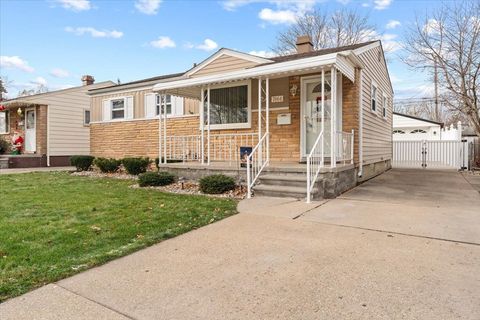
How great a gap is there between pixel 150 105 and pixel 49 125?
7306 mm

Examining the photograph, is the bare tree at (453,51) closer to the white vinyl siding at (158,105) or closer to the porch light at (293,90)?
the porch light at (293,90)

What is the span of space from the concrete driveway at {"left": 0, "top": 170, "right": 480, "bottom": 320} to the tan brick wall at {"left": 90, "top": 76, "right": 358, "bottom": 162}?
13.7 ft

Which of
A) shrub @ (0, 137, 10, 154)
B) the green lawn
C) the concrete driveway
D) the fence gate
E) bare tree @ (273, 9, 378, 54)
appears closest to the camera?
the concrete driveway

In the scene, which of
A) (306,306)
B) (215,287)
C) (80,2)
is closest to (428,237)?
(306,306)

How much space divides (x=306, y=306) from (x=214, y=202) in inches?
164

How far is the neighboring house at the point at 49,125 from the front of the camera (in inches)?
657

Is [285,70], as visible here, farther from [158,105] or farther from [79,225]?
[158,105]

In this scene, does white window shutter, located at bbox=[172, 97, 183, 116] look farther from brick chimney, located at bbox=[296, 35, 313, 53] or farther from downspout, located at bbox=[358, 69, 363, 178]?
downspout, located at bbox=[358, 69, 363, 178]

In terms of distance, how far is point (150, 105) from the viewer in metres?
13.0

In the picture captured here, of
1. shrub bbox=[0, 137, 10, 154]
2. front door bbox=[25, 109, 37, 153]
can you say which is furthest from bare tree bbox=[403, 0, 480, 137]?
shrub bbox=[0, 137, 10, 154]

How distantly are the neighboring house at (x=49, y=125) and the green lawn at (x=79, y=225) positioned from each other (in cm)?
963

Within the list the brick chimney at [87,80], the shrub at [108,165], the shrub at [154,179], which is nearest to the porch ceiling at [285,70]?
the shrub at [154,179]

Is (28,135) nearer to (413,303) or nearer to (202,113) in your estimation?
(202,113)

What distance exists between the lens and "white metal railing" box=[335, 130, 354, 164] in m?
7.93
